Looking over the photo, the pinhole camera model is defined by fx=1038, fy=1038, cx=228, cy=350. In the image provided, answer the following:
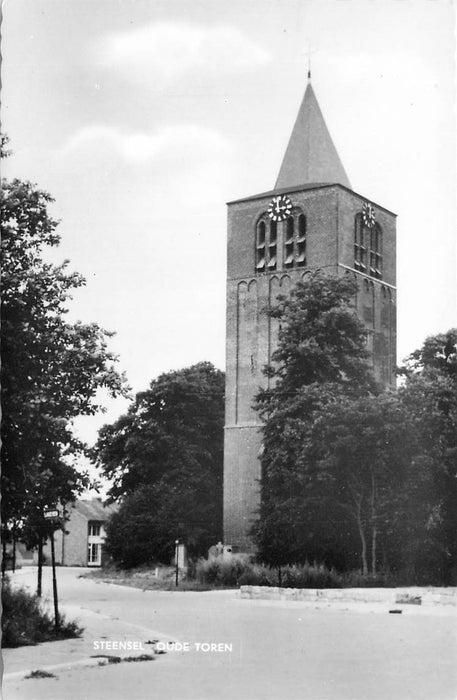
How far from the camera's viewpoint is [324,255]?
43.4 m

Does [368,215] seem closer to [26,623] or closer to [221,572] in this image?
[221,572]

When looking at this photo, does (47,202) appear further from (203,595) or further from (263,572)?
(263,572)

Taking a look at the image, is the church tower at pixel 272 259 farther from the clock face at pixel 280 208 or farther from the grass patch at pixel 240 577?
the grass patch at pixel 240 577

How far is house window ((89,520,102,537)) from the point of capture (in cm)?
3336

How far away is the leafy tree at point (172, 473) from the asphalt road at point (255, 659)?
872 centimetres

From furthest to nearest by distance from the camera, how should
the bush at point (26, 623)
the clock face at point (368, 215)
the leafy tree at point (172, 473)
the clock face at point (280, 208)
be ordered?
the clock face at point (280, 208) < the clock face at point (368, 215) < the leafy tree at point (172, 473) < the bush at point (26, 623)

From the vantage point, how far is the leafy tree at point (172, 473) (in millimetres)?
31484

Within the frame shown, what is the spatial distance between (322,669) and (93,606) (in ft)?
21.0

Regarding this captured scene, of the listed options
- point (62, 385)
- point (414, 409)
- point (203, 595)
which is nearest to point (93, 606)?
point (62, 385)

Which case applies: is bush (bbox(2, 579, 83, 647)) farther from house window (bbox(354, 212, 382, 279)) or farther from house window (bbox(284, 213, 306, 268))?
house window (bbox(284, 213, 306, 268))

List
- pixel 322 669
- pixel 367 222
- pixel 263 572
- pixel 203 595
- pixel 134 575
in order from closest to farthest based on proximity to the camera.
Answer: pixel 322 669 → pixel 203 595 → pixel 263 572 → pixel 134 575 → pixel 367 222

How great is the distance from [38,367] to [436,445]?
12.0 metres

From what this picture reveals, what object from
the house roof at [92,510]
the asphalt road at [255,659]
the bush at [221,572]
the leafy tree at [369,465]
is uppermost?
the leafy tree at [369,465]

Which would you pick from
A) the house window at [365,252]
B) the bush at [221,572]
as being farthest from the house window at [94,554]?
the house window at [365,252]
